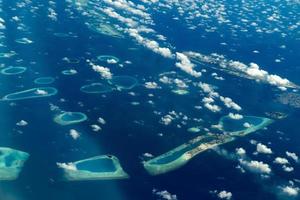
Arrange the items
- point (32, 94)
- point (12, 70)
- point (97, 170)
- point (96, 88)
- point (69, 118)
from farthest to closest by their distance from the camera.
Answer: point (12, 70)
point (96, 88)
point (32, 94)
point (69, 118)
point (97, 170)

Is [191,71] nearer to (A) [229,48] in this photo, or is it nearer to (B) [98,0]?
(A) [229,48]

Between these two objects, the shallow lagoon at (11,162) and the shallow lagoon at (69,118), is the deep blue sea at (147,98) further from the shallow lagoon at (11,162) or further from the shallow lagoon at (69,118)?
the shallow lagoon at (69,118)

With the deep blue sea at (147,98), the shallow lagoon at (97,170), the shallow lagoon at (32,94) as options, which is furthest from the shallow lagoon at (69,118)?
the shallow lagoon at (97,170)

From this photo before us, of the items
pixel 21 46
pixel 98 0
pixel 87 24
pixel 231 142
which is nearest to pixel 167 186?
pixel 231 142

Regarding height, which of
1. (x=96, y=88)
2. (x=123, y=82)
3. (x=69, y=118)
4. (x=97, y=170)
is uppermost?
(x=123, y=82)

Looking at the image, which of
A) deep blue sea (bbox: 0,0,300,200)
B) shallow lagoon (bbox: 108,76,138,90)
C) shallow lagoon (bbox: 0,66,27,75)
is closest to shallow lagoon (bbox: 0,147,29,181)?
deep blue sea (bbox: 0,0,300,200)

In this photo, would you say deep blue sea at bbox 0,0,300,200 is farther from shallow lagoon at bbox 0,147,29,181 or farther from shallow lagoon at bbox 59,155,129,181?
shallow lagoon at bbox 59,155,129,181

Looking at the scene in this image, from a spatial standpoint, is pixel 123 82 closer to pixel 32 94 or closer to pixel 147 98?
pixel 147 98

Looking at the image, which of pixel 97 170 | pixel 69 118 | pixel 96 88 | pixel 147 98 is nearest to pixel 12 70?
pixel 96 88
